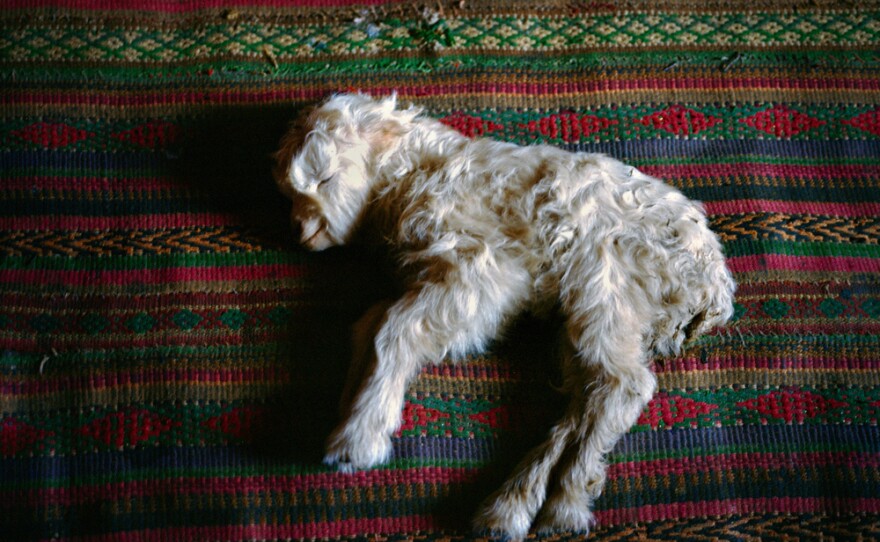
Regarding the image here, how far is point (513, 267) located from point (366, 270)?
484 millimetres

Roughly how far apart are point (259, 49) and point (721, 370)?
5.81 feet

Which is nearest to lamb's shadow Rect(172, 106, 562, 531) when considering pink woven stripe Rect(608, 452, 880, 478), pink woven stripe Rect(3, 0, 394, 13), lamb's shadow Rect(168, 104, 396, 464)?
lamb's shadow Rect(168, 104, 396, 464)

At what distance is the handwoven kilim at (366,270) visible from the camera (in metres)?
1.93

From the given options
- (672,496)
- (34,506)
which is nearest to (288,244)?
(34,506)

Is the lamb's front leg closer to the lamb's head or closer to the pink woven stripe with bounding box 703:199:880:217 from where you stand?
the lamb's head

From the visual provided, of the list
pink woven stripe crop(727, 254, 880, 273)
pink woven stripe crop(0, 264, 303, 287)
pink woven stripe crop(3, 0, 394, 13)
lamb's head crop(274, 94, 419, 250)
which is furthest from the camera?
pink woven stripe crop(3, 0, 394, 13)

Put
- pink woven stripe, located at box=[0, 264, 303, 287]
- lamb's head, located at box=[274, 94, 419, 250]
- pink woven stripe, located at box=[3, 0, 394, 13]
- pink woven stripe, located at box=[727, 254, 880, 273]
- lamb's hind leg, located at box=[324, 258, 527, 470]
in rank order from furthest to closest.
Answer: pink woven stripe, located at box=[3, 0, 394, 13] → pink woven stripe, located at box=[727, 254, 880, 273] → pink woven stripe, located at box=[0, 264, 303, 287] → lamb's head, located at box=[274, 94, 419, 250] → lamb's hind leg, located at box=[324, 258, 527, 470]

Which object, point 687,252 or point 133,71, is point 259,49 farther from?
point 687,252

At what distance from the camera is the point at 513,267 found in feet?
6.19

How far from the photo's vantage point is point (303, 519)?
6.24ft

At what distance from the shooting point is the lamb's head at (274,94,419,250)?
1929 millimetres

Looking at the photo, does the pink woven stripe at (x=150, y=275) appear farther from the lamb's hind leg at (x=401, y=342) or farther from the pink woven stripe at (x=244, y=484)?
the pink woven stripe at (x=244, y=484)

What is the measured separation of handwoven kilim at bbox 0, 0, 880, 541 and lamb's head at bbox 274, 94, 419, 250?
0.17m

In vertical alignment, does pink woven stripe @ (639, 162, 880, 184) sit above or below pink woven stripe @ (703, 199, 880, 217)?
above
